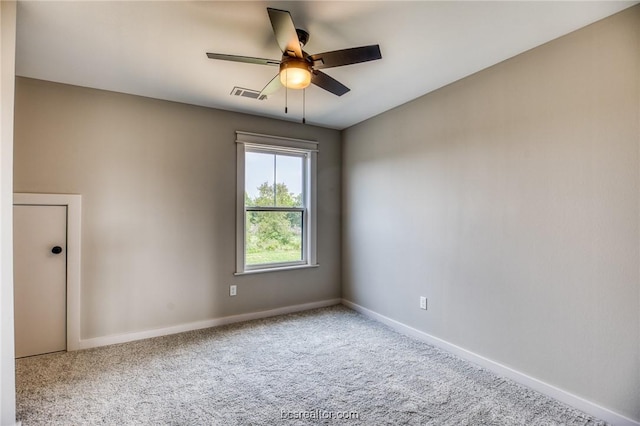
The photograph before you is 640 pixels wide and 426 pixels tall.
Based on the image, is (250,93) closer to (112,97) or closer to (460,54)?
(112,97)

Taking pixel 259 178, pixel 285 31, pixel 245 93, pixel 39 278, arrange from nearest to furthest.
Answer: pixel 285 31
pixel 39 278
pixel 245 93
pixel 259 178

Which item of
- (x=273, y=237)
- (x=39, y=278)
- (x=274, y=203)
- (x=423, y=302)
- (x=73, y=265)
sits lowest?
(x=423, y=302)

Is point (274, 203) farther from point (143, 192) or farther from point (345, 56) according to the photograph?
point (345, 56)

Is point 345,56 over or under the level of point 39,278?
over

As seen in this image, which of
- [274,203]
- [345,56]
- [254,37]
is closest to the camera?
[345,56]

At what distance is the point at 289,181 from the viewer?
427cm

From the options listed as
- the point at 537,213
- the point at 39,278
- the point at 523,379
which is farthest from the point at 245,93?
the point at 523,379

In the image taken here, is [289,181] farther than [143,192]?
Yes

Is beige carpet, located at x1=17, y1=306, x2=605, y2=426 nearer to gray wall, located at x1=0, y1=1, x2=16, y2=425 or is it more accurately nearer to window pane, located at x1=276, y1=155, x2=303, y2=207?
gray wall, located at x1=0, y1=1, x2=16, y2=425

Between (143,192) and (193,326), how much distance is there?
5.23ft

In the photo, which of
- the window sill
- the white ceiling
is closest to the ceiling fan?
the white ceiling

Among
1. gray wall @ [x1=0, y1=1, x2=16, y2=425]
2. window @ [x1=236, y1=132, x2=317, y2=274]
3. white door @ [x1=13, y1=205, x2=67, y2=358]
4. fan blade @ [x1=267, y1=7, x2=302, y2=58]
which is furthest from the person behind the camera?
window @ [x1=236, y1=132, x2=317, y2=274]

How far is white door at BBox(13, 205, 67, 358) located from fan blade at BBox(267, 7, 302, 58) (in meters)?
2.65

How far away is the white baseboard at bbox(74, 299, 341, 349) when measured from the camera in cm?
310
